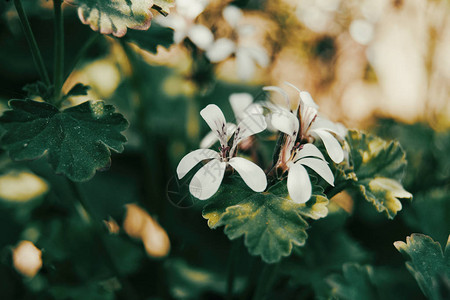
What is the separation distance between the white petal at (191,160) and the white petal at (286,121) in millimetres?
157

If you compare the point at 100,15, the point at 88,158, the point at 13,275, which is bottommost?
the point at 13,275

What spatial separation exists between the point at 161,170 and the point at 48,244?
2.02 ft

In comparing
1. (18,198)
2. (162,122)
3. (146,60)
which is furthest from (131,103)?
(18,198)

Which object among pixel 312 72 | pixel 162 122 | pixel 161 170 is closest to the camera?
pixel 161 170

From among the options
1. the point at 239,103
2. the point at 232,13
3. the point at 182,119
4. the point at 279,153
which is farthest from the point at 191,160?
the point at 182,119

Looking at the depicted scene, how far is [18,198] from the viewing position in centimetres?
166

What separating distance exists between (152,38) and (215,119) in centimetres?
38

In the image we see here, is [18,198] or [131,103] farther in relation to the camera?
[131,103]

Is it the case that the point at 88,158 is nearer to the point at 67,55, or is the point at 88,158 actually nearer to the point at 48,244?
the point at 48,244

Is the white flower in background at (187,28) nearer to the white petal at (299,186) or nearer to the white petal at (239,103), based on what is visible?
the white petal at (239,103)

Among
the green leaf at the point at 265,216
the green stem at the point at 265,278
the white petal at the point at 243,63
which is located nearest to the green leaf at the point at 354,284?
the green stem at the point at 265,278

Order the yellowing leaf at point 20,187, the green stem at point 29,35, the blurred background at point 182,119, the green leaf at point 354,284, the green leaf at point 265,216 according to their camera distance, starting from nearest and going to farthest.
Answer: the green leaf at point 265,216
the green stem at point 29,35
the green leaf at point 354,284
the blurred background at point 182,119
the yellowing leaf at point 20,187

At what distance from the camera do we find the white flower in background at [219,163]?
78 cm

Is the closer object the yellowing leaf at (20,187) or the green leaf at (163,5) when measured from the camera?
the green leaf at (163,5)
